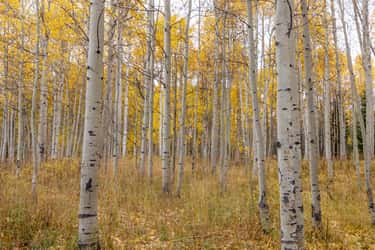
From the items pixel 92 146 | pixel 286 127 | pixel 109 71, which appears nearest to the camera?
pixel 286 127

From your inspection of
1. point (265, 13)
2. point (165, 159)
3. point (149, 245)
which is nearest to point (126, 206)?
point (165, 159)

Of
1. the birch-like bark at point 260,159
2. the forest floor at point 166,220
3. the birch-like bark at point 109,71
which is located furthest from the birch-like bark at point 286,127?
the birch-like bark at point 109,71

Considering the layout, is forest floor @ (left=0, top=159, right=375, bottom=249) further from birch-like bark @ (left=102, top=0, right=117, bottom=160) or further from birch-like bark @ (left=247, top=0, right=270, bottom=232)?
birch-like bark @ (left=102, top=0, right=117, bottom=160)

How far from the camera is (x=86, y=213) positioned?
3.14 m

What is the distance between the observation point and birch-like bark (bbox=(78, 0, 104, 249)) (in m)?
3.13

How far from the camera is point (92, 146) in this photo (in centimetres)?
320

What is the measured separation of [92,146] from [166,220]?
2474mm

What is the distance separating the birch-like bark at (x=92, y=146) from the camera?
3131 millimetres

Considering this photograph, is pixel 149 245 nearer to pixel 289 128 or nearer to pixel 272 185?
pixel 289 128

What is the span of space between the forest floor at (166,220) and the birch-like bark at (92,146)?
0.38m

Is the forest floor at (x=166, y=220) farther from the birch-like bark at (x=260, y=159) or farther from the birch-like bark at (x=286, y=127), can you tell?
the birch-like bark at (x=286, y=127)

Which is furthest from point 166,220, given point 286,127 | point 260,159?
point 286,127

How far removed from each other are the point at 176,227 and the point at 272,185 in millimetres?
5237

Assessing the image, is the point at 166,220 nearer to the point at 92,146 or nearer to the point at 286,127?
the point at 92,146
